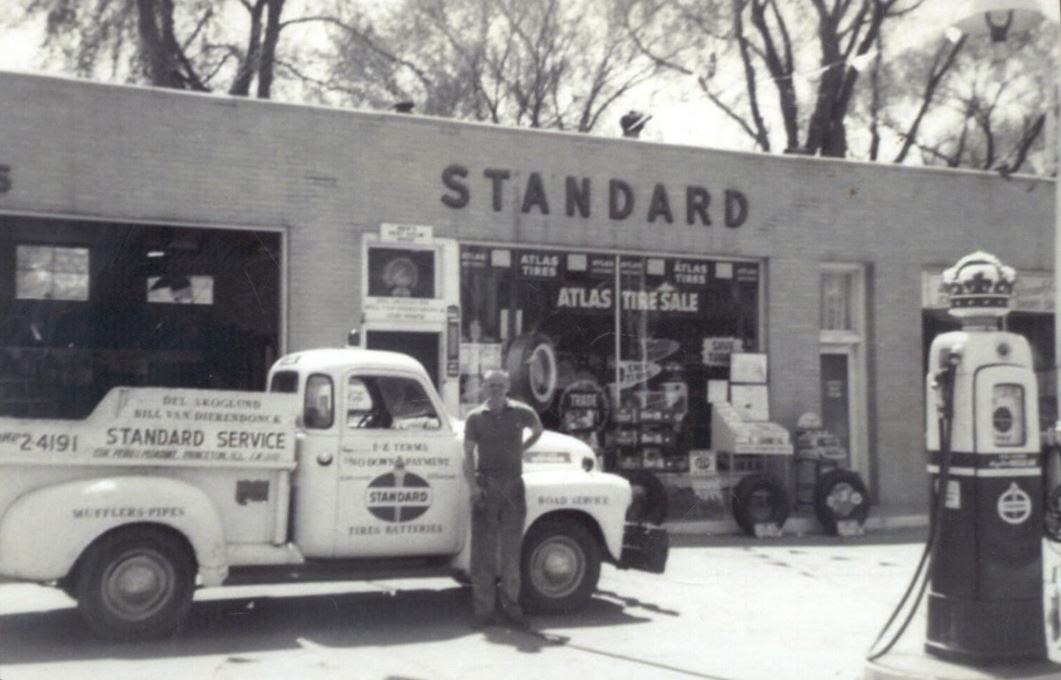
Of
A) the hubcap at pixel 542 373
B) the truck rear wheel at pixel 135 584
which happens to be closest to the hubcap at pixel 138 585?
the truck rear wheel at pixel 135 584

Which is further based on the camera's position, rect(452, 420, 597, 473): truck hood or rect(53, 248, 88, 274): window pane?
rect(53, 248, 88, 274): window pane

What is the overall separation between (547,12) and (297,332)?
17811 mm

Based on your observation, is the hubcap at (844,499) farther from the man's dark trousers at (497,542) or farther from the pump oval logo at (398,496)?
the pump oval logo at (398,496)

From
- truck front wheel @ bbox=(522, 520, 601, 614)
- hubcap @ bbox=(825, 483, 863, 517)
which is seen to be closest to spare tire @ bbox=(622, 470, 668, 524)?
hubcap @ bbox=(825, 483, 863, 517)

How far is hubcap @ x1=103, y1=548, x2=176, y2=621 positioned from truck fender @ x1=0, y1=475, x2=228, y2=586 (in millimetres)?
226

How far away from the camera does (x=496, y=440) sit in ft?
31.7

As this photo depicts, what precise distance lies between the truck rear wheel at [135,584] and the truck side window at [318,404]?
1348 millimetres

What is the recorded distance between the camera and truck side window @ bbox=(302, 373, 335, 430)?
9641mm

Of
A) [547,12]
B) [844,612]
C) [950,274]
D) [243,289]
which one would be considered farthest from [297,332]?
[547,12]

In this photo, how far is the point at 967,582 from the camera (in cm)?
768

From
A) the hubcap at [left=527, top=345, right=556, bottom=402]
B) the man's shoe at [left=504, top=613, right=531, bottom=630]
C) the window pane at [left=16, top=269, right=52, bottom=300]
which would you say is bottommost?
the man's shoe at [left=504, top=613, right=531, bottom=630]

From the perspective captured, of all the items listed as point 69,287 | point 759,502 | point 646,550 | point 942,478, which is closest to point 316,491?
point 646,550

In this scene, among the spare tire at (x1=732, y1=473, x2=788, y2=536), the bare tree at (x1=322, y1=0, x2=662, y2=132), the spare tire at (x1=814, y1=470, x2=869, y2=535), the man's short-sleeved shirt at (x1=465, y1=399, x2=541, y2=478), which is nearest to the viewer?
the man's short-sleeved shirt at (x1=465, y1=399, x2=541, y2=478)

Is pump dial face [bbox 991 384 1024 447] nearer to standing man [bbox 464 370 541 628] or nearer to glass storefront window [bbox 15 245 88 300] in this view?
standing man [bbox 464 370 541 628]
